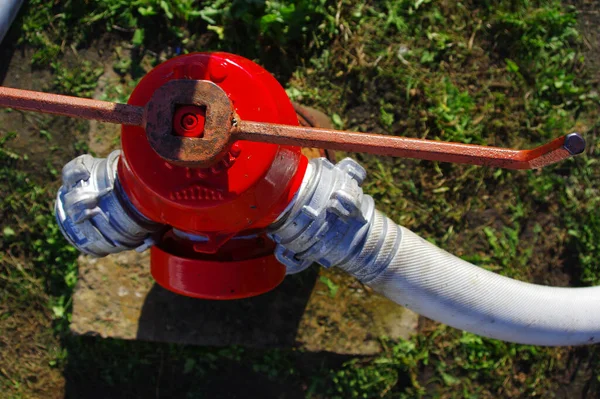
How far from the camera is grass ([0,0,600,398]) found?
2.54 meters

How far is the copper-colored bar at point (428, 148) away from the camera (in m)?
1.00

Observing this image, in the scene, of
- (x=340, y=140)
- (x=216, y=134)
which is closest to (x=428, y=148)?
(x=340, y=140)

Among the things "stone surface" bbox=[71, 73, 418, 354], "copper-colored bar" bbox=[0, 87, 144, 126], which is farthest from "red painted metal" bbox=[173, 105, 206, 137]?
"stone surface" bbox=[71, 73, 418, 354]

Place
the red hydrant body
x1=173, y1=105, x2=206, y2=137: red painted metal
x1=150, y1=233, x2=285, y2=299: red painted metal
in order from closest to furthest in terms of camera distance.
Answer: x1=173, y1=105, x2=206, y2=137: red painted metal
the red hydrant body
x1=150, y1=233, x2=285, y2=299: red painted metal

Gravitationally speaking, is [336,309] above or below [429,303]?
below

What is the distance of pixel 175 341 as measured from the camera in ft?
7.87

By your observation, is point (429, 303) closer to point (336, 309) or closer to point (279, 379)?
point (336, 309)

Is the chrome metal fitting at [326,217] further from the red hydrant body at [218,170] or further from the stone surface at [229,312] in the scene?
the stone surface at [229,312]

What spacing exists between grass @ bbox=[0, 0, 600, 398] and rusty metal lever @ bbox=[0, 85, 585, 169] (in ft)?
4.80

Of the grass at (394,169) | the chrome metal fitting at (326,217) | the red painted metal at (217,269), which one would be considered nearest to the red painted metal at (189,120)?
the chrome metal fitting at (326,217)

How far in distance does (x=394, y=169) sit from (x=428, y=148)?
1.54 metres

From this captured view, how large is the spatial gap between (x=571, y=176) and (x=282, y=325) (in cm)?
147

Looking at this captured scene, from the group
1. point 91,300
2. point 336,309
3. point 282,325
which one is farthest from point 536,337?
point 91,300

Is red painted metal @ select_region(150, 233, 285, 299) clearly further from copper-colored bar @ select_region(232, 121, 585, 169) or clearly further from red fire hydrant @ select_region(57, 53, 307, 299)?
copper-colored bar @ select_region(232, 121, 585, 169)
